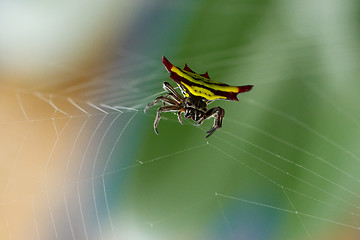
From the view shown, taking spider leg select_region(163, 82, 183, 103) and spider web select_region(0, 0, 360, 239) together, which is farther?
spider leg select_region(163, 82, 183, 103)

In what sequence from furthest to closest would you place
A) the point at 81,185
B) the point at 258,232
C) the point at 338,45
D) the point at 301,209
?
the point at 81,185
the point at 258,232
the point at 301,209
the point at 338,45

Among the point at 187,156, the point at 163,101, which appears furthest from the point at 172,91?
the point at 187,156

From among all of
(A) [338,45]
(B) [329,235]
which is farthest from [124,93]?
(B) [329,235]

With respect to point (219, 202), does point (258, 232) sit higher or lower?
lower

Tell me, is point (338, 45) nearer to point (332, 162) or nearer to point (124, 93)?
point (332, 162)

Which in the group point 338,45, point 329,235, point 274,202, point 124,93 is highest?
point 124,93
